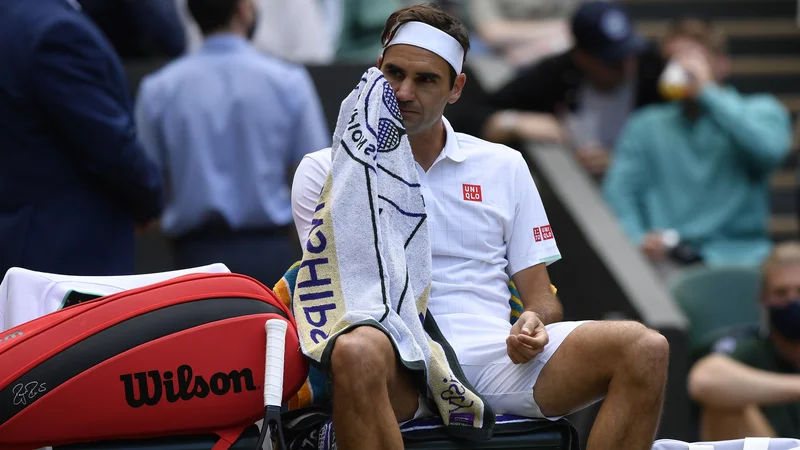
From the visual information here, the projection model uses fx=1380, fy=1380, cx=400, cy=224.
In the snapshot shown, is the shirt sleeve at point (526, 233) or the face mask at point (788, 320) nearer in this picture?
the shirt sleeve at point (526, 233)

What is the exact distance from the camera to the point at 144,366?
316 centimetres

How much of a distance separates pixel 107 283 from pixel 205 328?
0.42 meters

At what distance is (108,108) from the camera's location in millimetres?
4258

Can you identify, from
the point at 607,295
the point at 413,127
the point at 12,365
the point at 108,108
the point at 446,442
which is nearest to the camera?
the point at 12,365

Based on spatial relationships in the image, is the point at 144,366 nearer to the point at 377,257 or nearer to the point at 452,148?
the point at 377,257

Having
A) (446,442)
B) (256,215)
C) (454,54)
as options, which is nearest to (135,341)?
(446,442)

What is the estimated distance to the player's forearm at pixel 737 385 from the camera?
546 cm

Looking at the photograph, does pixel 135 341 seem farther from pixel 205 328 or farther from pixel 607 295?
pixel 607 295

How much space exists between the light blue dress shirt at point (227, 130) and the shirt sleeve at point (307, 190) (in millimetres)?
1578

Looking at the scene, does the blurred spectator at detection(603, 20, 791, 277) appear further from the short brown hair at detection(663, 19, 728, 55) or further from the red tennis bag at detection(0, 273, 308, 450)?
the red tennis bag at detection(0, 273, 308, 450)

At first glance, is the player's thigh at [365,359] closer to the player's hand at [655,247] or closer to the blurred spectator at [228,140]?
the blurred spectator at [228,140]

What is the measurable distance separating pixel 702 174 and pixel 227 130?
2.87 m

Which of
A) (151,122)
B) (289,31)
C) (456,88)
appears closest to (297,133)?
(151,122)

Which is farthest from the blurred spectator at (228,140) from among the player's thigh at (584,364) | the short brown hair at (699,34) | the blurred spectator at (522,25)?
the blurred spectator at (522,25)
